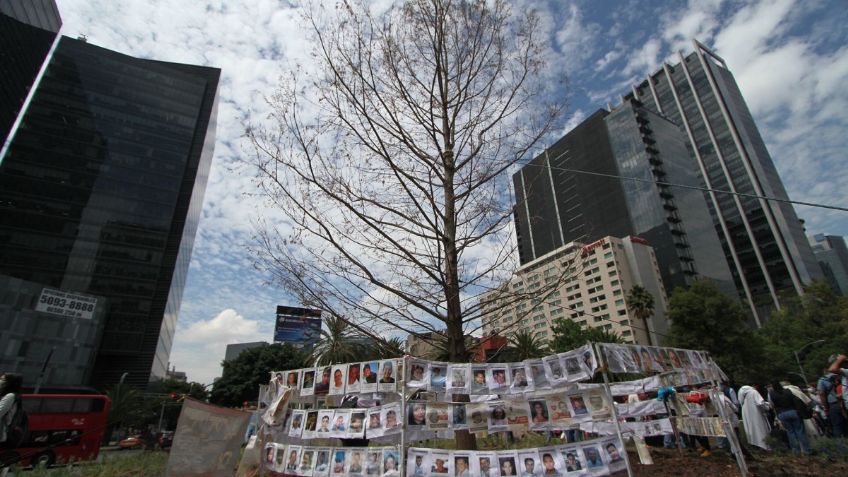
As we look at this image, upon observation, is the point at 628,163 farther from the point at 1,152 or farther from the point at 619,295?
the point at 1,152

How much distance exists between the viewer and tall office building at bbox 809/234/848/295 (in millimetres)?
123312

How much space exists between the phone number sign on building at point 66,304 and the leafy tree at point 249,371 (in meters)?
18.5

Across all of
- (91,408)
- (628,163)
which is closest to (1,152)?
(91,408)

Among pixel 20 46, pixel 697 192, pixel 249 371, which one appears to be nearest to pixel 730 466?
pixel 249 371

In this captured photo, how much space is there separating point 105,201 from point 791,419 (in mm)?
83435

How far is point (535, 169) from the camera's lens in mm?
7633

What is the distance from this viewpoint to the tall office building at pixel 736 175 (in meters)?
92.0

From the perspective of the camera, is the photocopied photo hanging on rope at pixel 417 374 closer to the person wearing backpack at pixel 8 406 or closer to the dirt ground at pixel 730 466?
the dirt ground at pixel 730 466

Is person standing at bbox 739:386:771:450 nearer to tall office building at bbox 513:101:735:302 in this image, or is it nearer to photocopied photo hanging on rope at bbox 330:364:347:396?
photocopied photo hanging on rope at bbox 330:364:347:396

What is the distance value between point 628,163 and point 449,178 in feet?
349

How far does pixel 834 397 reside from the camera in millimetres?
7809

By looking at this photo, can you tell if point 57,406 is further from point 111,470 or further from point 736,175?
point 736,175

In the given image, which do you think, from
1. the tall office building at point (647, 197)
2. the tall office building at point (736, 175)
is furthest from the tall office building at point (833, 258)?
the tall office building at point (647, 197)

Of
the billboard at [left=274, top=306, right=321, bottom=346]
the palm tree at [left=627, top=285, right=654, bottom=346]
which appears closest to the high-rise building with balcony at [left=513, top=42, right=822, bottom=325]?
the palm tree at [left=627, top=285, right=654, bottom=346]
